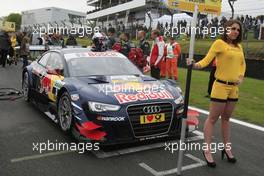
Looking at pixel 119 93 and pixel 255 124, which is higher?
pixel 119 93

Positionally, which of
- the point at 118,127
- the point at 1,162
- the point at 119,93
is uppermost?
the point at 119,93

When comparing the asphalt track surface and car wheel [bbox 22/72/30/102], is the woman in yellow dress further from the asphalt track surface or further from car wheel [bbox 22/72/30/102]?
car wheel [bbox 22/72/30/102]

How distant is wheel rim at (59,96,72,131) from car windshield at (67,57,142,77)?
54 cm

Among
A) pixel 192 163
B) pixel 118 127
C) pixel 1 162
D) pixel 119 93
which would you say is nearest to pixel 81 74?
pixel 119 93

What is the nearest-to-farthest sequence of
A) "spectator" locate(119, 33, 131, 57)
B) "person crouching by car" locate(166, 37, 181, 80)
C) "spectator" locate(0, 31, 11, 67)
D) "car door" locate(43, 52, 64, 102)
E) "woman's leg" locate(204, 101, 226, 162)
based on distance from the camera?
1. "woman's leg" locate(204, 101, 226, 162)
2. "car door" locate(43, 52, 64, 102)
3. "spectator" locate(119, 33, 131, 57)
4. "person crouching by car" locate(166, 37, 181, 80)
5. "spectator" locate(0, 31, 11, 67)

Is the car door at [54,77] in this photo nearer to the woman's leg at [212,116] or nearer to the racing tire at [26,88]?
the racing tire at [26,88]

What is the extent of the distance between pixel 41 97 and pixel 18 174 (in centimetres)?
288

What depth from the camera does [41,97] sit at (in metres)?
7.14

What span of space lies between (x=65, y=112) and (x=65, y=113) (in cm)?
2

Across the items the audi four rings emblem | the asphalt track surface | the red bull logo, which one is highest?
the red bull logo

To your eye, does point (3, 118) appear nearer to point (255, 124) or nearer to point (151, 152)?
point (151, 152)

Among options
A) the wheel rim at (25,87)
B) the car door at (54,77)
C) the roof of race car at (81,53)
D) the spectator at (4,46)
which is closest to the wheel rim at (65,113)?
the car door at (54,77)

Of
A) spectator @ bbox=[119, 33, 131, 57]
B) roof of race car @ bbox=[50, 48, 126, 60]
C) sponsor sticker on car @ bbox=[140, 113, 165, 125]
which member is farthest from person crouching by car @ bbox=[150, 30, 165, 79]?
sponsor sticker on car @ bbox=[140, 113, 165, 125]

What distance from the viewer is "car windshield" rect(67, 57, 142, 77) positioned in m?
6.35
